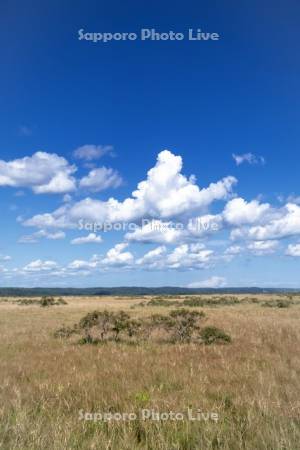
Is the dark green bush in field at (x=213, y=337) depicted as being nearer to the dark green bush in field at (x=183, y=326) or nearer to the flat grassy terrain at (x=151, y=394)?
the flat grassy terrain at (x=151, y=394)

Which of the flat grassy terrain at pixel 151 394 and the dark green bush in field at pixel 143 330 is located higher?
the dark green bush in field at pixel 143 330

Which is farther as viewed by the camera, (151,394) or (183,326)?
(183,326)

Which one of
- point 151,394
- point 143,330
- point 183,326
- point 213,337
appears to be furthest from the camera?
point 143,330

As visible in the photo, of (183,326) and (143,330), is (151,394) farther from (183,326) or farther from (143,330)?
(143,330)

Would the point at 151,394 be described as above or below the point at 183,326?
below

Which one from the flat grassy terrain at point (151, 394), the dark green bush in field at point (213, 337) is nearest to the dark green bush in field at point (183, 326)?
the dark green bush in field at point (213, 337)

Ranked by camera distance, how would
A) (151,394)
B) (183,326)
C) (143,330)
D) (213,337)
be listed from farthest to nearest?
(143,330)
(183,326)
(213,337)
(151,394)

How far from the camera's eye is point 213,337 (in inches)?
613

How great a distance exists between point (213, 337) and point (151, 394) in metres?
8.34

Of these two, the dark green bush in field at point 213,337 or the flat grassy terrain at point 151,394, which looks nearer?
the flat grassy terrain at point 151,394

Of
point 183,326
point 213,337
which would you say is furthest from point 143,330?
point 213,337

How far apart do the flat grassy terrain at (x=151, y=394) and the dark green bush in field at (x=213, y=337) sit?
49 centimetres

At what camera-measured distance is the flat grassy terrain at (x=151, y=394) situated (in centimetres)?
539

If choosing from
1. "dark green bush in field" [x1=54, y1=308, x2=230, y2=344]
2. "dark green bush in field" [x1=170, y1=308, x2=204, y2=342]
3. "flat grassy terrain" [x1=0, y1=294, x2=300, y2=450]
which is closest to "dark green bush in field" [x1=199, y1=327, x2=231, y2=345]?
"dark green bush in field" [x1=54, y1=308, x2=230, y2=344]
